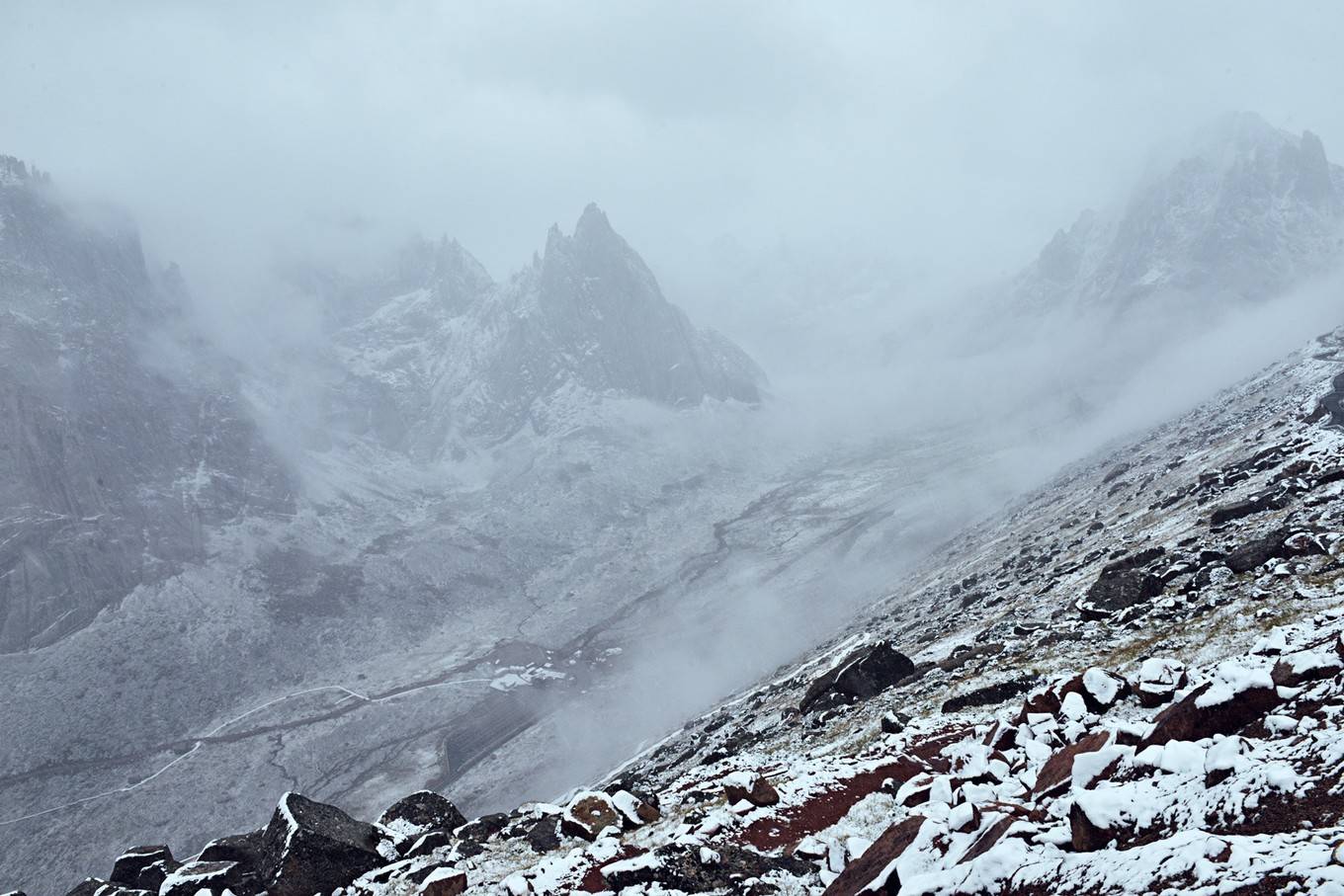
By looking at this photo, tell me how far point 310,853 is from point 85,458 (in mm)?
185959

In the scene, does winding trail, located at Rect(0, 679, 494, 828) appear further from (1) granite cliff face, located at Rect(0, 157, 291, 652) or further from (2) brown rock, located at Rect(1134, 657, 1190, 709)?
(2) brown rock, located at Rect(1134, 657, 1190, 709)

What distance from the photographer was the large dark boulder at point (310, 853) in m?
21.2

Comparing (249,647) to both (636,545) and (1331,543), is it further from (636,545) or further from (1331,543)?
(1331,543)

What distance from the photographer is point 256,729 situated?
120812mm

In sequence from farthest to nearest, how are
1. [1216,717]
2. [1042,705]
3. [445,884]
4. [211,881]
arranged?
[211,881] → [1042,705] → [445,884] → [1216,717]

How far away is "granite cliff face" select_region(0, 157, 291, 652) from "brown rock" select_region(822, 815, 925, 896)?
16340cm

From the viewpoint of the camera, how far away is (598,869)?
1789 centimetres

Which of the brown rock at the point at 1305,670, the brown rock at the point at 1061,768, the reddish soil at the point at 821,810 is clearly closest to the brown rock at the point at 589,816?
the reddish soil at the point at 821,810

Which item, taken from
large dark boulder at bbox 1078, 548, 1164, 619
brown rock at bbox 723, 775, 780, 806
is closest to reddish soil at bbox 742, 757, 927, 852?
brown rock at bbox 723, 775, 780, 806

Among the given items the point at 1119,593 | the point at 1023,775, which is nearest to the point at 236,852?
the point at 1023,775

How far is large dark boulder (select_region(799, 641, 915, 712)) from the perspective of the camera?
36719 mm

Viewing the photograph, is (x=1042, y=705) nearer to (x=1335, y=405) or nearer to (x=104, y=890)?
(x=104, y=890)

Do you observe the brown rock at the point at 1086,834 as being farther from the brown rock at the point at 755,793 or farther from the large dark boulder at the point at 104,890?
the large dark boulder at the point at 104,890

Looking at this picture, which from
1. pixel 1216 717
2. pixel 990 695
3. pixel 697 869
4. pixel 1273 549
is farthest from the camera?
pixel 1273 549
